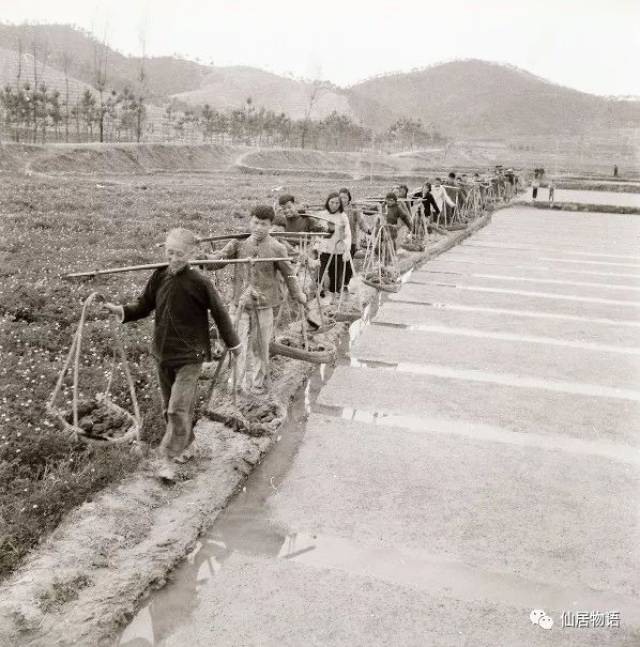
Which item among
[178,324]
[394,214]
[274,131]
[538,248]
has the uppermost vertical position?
[274,131]

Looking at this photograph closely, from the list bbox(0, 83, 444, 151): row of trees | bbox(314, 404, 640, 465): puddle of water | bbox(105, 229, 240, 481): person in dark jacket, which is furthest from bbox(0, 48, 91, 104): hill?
bbox(105, 229, 240, 481): person in dark jacket

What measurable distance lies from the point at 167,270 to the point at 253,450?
1.64 m

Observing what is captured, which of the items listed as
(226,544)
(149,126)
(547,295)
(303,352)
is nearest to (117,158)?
(149,126)

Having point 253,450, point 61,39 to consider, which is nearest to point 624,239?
point 253,450

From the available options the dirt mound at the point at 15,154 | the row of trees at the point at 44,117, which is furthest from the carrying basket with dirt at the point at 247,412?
the row of trees at the point at 44,117

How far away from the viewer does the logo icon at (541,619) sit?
3758 millimetres

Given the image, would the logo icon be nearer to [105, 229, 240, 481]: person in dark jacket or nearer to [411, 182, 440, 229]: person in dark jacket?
[105, 229, 240, 481]: person in dark jacket

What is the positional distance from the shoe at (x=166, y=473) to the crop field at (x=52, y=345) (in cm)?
25

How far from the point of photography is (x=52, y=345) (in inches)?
293

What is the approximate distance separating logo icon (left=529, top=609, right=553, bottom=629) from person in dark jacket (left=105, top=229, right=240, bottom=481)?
2532 mm

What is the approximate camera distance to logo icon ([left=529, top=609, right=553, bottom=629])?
3.76m

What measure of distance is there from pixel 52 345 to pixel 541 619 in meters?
5.67

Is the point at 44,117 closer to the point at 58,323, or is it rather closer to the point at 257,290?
the point at 58,323

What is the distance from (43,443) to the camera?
17.4 ft
